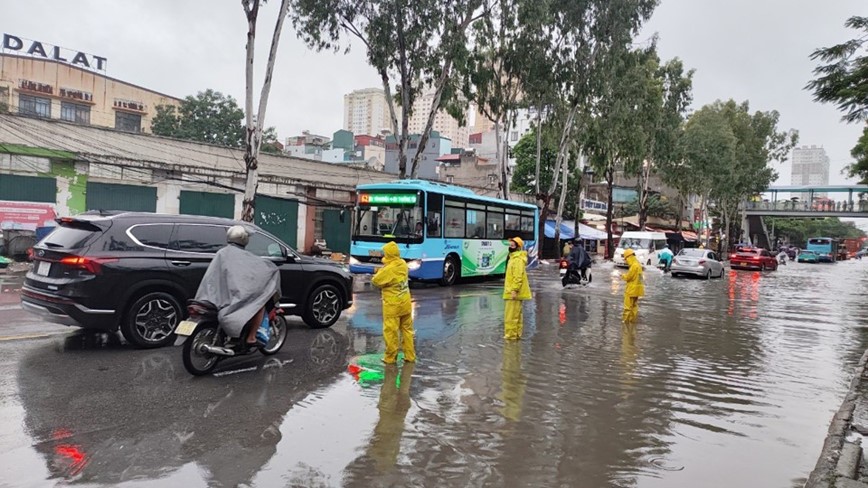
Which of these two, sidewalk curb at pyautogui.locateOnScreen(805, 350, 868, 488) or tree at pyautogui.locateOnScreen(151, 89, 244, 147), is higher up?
tree at pyautogui.locateOnScreen(151, 89, 244, 147)

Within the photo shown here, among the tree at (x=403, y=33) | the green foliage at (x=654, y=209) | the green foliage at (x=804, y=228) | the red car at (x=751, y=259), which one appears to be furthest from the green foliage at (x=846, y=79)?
the green foliage at (x=804, y=228)

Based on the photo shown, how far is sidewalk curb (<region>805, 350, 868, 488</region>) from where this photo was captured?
13.6 feet

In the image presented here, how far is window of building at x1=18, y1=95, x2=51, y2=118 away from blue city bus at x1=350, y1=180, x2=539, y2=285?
3434 cm

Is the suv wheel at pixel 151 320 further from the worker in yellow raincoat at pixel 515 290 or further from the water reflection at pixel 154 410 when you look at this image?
the worker in yellow raincoat at pixel 515 290

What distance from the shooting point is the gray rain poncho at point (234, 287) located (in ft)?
21.4

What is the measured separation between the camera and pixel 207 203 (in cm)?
2412

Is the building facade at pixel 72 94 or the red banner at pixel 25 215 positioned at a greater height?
the building facade at pixel 72 94

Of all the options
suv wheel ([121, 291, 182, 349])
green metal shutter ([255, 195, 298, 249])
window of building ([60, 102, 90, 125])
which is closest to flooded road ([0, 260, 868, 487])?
suv wheel ([121, 291, 182, 349])

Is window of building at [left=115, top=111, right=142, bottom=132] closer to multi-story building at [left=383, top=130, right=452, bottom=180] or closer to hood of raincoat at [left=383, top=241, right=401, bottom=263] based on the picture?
multi-story building at [left=383, top=130, right=452, bottom=180]

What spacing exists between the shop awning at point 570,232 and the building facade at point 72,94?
3048 centimetres

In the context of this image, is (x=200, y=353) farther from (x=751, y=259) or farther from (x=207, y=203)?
(x=751, y=259)

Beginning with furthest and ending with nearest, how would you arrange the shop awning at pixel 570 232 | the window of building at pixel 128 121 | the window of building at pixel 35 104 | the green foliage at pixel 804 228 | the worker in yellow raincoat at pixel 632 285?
the green foliage at pixel 804 228 < the window of building at pixel 128 121 < the shop awning at pixel 570 232 < the window of building at pixel 35 104 < the worker in yellow raincoat at pixel 632 285

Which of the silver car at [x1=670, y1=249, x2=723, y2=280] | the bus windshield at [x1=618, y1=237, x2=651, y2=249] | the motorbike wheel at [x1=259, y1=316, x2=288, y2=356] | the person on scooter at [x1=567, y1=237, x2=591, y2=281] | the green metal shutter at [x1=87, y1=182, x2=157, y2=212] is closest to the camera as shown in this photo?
the motorbike wheel at [x1=259, y1=316, x2=288, y2=356]

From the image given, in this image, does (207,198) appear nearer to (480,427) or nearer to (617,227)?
(480,427)
